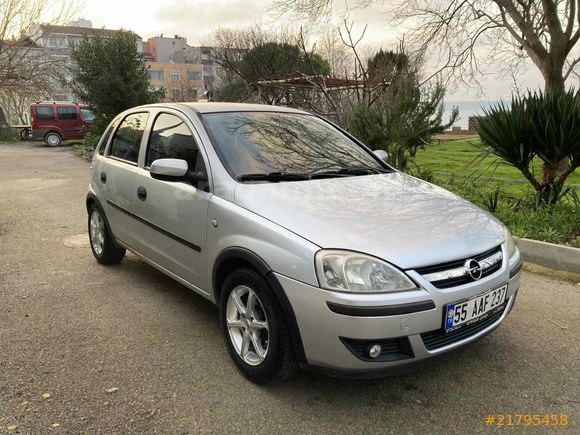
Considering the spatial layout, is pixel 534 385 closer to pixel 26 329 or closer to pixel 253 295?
pixel 253 295

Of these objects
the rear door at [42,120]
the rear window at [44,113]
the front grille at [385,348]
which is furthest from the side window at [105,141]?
the rear window at [44,113]

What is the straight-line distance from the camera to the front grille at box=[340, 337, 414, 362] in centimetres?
225

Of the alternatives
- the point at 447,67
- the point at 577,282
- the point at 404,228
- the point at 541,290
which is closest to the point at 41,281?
the point at 404,228

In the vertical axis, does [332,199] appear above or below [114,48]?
below

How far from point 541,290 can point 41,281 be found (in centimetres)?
464

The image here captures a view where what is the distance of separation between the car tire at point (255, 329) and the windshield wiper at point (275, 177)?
0.64 meters

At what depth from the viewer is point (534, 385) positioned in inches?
107

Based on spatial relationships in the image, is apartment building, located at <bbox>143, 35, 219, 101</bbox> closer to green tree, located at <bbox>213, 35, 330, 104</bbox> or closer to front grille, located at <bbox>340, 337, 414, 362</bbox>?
green tree, located at <bbox>213, 35, 330, 104</bbox>

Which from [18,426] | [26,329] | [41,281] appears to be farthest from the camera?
[41,281]

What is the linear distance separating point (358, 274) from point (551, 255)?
3.32 m

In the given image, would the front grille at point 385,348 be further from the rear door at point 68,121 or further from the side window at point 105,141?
the rear door at point 68,121

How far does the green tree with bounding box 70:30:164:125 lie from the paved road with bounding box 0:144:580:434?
1320cm

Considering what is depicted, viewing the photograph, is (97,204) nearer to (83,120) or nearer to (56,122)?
(56,122)

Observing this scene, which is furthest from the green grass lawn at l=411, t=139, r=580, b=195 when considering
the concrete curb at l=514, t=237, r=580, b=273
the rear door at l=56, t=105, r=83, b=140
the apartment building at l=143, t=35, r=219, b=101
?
the apartment building at l=143, t=35, r=219, b=101
